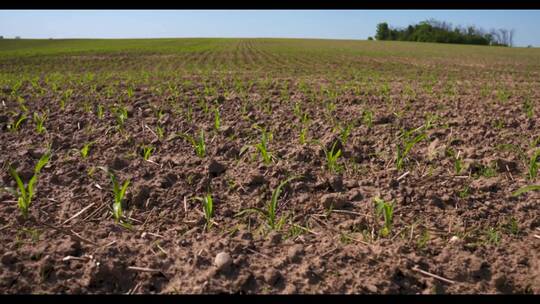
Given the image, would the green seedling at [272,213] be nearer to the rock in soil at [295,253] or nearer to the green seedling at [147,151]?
the rock in soil at [295,253]

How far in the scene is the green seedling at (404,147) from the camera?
10.6ft

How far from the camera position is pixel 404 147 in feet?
12.3

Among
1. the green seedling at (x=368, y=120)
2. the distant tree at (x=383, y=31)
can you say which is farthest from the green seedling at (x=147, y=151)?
the distant tree at (x=383, y=31)

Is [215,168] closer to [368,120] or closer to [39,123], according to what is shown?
[368,120]

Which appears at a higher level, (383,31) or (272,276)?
(383,31)

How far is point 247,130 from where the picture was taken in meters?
4.27

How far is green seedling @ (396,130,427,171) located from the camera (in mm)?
3217

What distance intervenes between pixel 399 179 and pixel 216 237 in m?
1.48

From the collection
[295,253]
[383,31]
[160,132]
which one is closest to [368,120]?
[160,132]

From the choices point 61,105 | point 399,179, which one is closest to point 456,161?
point 399,179

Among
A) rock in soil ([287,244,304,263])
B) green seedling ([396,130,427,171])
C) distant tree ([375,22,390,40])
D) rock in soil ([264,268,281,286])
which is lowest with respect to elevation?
rock in soil ([264,268,281,286])

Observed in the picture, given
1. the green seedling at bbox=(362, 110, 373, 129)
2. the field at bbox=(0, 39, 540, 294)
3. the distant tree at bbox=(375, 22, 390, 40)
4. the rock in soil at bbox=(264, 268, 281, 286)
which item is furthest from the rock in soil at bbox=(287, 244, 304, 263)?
the distant tree at bbox=(375, 22, 390, 40)

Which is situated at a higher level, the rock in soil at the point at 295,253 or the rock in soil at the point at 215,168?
the rock in soil at the point at 215,168

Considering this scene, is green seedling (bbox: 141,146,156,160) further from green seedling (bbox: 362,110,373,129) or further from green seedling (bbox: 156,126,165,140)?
green seedling (bbox: 362,110,373,129)
